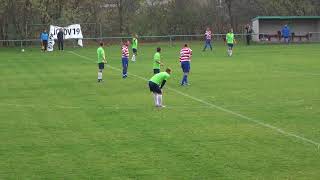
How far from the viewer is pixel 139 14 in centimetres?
7281

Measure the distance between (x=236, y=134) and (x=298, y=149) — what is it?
7.37 ft

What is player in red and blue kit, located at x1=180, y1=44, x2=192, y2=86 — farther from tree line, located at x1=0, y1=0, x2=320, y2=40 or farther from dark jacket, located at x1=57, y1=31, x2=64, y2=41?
tree line, located at x1=0, y1=0, x2=320, y2=40

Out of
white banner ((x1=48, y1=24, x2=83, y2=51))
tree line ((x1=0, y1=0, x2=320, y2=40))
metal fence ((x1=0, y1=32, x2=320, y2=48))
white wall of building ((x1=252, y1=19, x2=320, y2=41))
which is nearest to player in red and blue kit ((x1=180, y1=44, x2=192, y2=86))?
white banner ((x1=48, y1=24, x2=83, y2=51))

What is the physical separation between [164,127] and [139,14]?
185 feet

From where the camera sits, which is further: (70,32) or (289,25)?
(289,25)

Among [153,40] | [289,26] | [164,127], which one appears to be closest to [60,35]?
[153,40]

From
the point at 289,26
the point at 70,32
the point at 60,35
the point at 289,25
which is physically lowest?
the point at 60,35

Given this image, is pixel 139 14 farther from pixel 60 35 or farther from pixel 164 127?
pixel 164 127

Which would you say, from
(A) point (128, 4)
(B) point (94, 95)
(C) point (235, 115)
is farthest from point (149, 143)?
(A) point (128, 4)

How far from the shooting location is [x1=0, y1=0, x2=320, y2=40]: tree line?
6359cm

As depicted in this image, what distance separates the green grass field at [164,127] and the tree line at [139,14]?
31.4 metres

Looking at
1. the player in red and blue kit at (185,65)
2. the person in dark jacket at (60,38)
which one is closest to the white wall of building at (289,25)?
the person in dark jacket at (60,38)

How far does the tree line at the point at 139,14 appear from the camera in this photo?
2504 inches

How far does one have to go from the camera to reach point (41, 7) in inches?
2482
